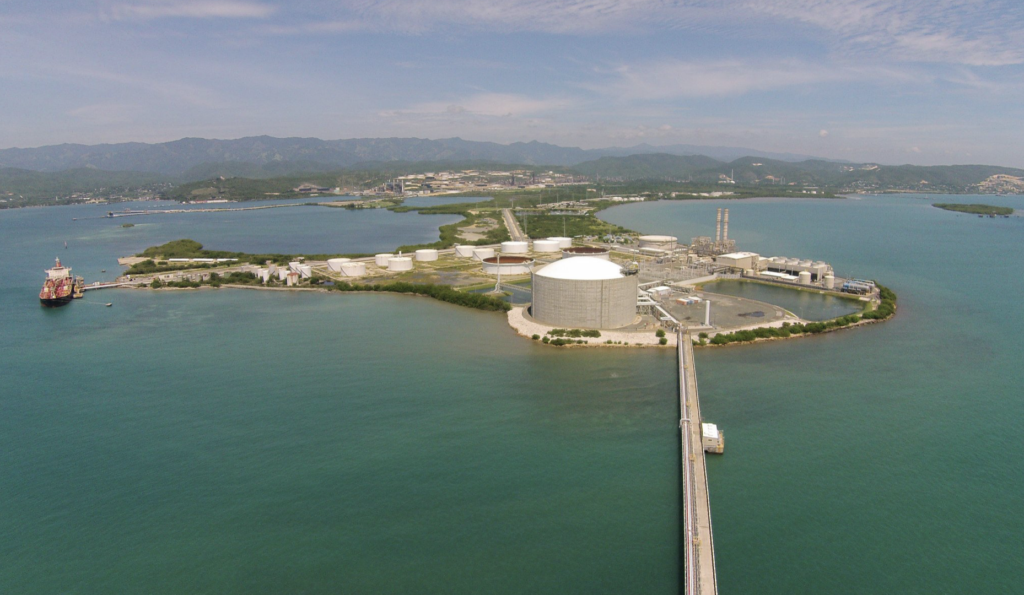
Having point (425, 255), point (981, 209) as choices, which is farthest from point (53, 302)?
point (981, 209)

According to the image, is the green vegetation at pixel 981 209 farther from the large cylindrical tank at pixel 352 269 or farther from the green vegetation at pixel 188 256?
the large cylindrical tank at pixel 352 269

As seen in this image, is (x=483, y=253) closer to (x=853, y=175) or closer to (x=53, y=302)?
(x=53, y=302)

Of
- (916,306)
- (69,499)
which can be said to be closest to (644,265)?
(916,306)

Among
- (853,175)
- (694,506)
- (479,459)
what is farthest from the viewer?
(853,175)

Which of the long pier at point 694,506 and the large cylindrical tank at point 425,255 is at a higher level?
the large cylindrical tank at point 425,255

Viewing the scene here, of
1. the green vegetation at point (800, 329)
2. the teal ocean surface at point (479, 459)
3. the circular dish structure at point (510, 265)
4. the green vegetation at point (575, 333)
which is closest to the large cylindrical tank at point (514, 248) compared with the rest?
the circular dish structure at point (510, 265)
